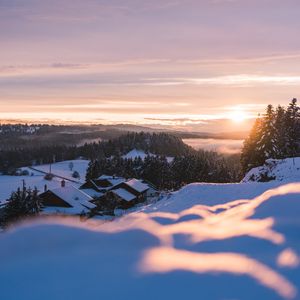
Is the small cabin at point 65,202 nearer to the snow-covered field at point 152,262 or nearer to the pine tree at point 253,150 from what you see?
the pine tree at point 253,150

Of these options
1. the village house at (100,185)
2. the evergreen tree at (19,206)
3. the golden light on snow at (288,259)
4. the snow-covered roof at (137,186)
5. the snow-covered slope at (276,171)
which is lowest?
the village house at (100,185)

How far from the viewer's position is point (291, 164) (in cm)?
2784

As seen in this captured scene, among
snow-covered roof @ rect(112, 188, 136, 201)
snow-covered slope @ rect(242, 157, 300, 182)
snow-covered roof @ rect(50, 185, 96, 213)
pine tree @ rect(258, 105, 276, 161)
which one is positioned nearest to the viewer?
snow-covered slope @ rect(242, 157, 300, 182)

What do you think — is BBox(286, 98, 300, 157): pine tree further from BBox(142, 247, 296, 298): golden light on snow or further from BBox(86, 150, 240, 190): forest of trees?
BBox(142, 247, 296, 298): golden light on snow

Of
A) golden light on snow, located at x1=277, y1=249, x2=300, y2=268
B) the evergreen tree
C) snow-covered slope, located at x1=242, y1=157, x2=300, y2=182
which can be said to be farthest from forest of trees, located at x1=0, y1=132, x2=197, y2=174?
golden light on snow, located at x1=277, y1=249, x2=300, y2=268

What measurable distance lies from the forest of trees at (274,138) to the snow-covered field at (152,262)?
139 feet

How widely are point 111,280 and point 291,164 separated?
2580 cm

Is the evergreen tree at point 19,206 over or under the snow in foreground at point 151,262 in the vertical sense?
under

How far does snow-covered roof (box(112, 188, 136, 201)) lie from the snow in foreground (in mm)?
51580

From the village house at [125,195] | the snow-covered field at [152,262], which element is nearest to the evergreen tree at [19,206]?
the village house at [125,195]

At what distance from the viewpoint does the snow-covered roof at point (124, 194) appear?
57.6 metres

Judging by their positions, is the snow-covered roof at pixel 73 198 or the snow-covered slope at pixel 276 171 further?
the snow-covered roof at pixel 73 198

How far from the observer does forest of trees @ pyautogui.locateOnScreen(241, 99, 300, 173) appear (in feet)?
155

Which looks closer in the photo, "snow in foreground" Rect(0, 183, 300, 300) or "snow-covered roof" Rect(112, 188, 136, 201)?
"snow in foreground" Rect(0, 183, 300, 300)
